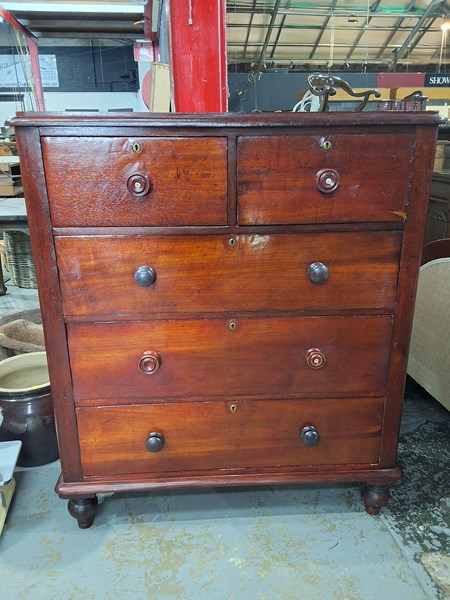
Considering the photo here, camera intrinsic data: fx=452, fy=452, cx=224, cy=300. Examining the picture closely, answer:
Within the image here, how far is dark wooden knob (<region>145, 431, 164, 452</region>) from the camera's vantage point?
4.12ft

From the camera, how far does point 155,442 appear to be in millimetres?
1256

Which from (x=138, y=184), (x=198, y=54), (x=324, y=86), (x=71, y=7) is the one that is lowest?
(x=138, y=184)

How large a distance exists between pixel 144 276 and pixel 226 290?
0.21m

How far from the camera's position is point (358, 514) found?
4.67 feet

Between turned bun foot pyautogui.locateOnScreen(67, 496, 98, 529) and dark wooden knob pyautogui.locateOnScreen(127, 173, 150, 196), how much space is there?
0.90m

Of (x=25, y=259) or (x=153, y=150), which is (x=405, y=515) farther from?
(x=25, y=259)

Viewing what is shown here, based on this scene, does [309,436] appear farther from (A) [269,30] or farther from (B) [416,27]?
(B) [416,27]

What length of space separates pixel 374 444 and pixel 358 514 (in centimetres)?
26

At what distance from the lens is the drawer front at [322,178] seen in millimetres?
1073

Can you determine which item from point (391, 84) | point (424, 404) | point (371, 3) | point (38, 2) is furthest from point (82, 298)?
point (371, 3)

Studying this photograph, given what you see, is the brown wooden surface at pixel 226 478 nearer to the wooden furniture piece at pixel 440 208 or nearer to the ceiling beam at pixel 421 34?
the wooden furniture piece at pixel 440 208

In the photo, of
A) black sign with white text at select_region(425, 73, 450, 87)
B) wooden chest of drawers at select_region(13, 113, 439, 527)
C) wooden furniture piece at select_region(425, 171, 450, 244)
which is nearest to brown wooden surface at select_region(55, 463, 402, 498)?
wooden chest of drawers at select_region(13, 113, 439, 527)

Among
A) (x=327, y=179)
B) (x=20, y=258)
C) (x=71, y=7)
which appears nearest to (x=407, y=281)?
(x=327, y=179)

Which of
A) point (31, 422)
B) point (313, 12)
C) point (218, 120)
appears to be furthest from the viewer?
point (313, 12)
